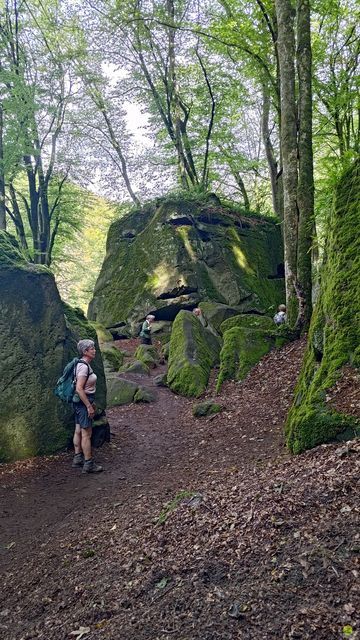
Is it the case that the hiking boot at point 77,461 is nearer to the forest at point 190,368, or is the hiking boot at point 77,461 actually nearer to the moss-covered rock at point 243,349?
the forest at point 190,368

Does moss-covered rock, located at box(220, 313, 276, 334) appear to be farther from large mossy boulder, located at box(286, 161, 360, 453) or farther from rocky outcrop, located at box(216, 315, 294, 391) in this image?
large mossy boulder, located at box(286, 161, 360, 453)

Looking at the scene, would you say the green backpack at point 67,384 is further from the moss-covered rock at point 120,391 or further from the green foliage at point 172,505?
the moss-covered rock at point 120,391

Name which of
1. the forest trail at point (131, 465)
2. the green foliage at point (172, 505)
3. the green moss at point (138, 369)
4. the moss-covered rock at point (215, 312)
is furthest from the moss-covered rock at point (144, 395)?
the green foliage at point (172, 505)

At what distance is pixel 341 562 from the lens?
2.46 m

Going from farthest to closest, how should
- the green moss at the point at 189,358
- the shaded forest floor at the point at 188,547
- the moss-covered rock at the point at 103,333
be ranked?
1. the moss-covered rock at the point at 103,333
2. the green moss at the point at 189,358
3. the shaded forest floor at the point at 188,547

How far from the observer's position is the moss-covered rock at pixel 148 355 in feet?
43.6

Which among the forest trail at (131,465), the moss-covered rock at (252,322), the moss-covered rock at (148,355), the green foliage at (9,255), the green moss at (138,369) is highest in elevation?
the green foliage at (9,255)

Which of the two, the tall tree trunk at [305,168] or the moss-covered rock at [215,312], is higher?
the tall tree trunk at [305,168]

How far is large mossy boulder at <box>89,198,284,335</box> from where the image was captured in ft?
56.9

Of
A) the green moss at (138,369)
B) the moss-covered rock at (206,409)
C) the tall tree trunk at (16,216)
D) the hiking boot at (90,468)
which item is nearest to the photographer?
the hiking boot at (90,468)

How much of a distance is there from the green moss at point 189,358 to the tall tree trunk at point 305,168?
2.99 metres

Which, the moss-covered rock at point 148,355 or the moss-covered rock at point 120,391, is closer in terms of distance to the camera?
the moss-covered rock at point 120,391

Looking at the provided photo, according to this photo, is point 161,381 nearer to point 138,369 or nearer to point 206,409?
point 138,369

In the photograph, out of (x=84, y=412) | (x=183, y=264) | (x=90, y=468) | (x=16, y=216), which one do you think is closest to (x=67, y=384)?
(x=84, y=412)
